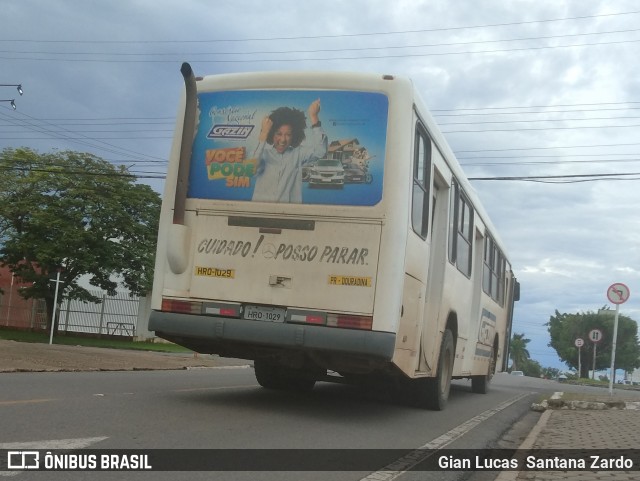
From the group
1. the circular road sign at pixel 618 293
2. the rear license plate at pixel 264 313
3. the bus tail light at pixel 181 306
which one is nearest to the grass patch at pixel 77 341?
the circular road sign at pixel 618 293

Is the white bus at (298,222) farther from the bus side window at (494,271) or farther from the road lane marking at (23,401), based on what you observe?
the bus side window at (494,271)

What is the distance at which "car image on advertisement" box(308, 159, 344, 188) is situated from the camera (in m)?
7.92

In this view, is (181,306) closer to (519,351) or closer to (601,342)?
(601,342)

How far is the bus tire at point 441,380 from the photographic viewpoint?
33.7 feet

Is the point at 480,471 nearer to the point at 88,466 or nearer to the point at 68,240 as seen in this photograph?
the point at 88,466

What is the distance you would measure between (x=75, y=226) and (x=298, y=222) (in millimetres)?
25468

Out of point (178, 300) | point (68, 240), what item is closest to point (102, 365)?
point (178, 300)

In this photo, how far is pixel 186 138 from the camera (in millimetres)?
8320

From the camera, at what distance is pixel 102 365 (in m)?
15.7

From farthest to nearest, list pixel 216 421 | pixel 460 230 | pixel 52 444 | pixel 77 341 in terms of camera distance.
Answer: pixel 77 341
pixel 460 230
pixel 216 421
pixel 52 444

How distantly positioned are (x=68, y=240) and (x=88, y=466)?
26898 millimetres

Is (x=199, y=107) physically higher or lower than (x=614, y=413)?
higher

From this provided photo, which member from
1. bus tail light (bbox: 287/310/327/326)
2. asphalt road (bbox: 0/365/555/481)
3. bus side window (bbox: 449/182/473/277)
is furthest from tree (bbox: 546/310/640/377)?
bus tail light (bbox: 287/310/327/326)

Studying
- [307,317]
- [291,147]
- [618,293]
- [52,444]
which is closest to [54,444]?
[52,444]
